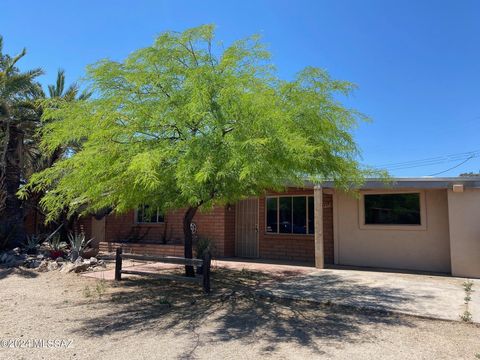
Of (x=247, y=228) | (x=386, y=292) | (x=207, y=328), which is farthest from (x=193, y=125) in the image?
(x=247, y=228)

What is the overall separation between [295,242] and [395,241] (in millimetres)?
3585

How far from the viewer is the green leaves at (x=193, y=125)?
657 cm

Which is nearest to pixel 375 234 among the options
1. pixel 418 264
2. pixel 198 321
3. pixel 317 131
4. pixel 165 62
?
Answer: pixel 418 264

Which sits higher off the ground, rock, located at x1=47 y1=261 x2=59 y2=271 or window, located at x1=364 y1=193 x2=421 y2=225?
window, located at x1=364 y1=193 x2=421 y2=225

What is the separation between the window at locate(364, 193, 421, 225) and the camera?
12812mm

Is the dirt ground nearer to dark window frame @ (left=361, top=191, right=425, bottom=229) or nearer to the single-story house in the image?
the single-story house

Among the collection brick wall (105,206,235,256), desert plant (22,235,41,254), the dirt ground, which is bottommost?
the dirt ground

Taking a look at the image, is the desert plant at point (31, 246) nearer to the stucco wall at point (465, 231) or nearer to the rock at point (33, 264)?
the rock at point (33, 264)

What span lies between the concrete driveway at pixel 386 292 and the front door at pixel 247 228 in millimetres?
4217

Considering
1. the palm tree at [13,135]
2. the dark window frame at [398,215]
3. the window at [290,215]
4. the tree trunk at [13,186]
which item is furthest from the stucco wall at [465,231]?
the tree trunk at [13,186]

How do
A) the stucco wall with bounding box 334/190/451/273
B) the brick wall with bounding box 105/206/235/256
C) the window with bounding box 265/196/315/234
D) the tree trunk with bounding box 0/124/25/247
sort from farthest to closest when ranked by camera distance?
the brick wall with bounding box 105/206/235/256 < the tree trunk with bounding box 0/124/25/247 < the window with bounding box 265/196/315/234 < the stucco wall with bounding box 334/190/451/273

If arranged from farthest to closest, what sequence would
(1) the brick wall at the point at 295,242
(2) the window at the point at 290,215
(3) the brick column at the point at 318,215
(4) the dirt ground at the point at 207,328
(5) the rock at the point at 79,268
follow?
(2) the window at the point at 290,215 → (1) the brick wall at the point at 295,242 → (3) the brick column at the point at 318,215 → (5) the rock at the point at 79,268 → (4) the dirt ground at the point at 207,328

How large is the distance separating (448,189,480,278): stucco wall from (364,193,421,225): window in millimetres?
1322

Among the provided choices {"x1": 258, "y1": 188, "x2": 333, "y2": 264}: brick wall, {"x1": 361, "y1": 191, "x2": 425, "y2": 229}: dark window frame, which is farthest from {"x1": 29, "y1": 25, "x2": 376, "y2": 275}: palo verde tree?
{"x1": 258, "y1": 188, "x2": 333, "y2": 264}: brick wall
